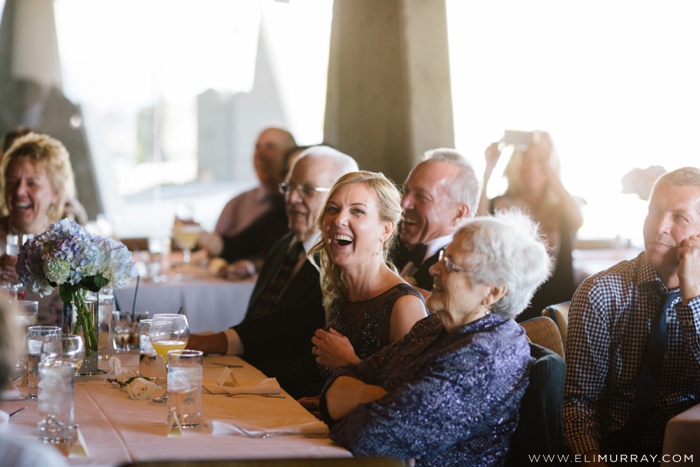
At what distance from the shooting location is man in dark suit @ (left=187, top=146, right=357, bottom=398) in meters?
2.67

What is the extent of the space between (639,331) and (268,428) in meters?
1.28

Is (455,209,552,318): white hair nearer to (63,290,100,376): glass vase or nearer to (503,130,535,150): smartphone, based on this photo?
(63,290,100,376): glass vase

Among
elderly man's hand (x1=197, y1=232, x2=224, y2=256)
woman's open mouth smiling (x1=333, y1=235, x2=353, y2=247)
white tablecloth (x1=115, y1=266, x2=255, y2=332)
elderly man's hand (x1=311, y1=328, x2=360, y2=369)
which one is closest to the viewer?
elderly man's hand (x1=311, y1=328, x2=360, y2=369)

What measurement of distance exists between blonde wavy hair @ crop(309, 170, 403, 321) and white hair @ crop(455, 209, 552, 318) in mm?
642

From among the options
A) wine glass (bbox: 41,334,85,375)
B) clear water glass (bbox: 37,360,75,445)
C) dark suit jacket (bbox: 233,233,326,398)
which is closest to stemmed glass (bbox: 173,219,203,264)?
dark suit jacket (bbox: 233,233,326,398)

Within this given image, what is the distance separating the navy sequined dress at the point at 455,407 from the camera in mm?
1538

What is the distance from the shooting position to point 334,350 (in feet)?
7.15

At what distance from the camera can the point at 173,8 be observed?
790 cm

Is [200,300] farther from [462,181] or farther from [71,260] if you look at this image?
[71,260]

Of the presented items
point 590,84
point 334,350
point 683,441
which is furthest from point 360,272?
point 590,84

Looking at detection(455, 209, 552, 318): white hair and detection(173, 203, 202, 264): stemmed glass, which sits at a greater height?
detection(455, 209, 552, 318): white hair

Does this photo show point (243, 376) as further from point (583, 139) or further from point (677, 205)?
point (583, 139)

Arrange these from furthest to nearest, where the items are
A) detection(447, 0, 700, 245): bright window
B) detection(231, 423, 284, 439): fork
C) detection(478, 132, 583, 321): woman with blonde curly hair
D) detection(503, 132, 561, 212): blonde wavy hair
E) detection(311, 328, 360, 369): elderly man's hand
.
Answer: detection(447, 0, 700, 245): bright window
detection(503, 132, 561, 212): blonde wavy hair
detection(478, 132, 583, 321): woman with blonde curly hair
detection(311, 328, 360, 369): elderly man's hand
detection(231, 423, 284, 439): fork

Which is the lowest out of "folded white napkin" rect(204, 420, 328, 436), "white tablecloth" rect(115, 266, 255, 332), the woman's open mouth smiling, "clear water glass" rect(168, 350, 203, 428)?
"white tablecloth" rect(115, 266, 255, 332)
